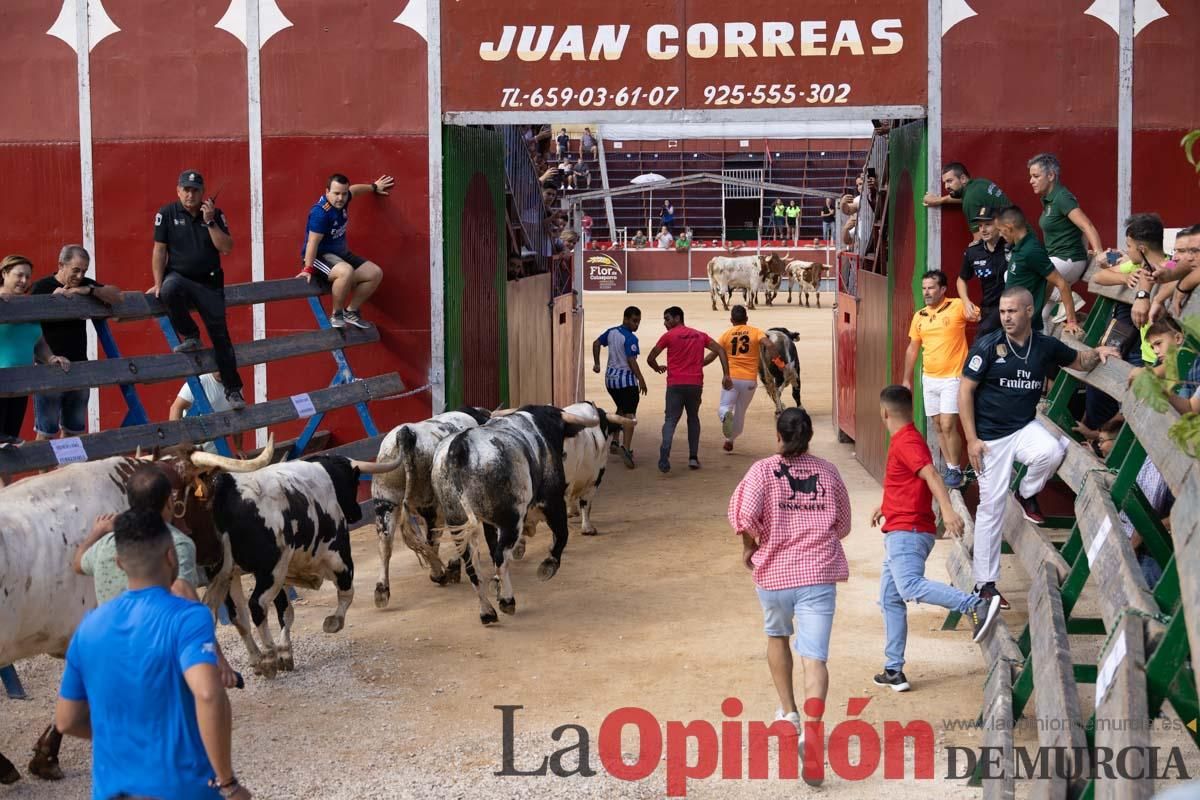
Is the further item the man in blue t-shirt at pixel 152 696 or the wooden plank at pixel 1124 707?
the wooden plank at pixel 1124 707

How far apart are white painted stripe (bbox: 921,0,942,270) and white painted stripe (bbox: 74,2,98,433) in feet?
25.7

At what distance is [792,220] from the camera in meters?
53.8

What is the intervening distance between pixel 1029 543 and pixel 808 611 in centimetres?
192

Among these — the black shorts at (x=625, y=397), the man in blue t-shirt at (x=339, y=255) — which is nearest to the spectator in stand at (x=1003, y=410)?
the man in blue t-shirt at (x=339, y=255)

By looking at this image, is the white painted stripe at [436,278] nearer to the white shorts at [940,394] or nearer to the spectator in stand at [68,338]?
→ the spectator in stand at [68,338]

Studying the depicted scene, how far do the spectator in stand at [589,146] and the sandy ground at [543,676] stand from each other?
3748 centimetres

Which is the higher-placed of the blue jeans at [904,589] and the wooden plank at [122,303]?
the wooden plank at [122,303]

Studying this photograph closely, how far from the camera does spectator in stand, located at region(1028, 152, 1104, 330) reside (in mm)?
11148

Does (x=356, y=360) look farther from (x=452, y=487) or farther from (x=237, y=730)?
(x=237, y=730)

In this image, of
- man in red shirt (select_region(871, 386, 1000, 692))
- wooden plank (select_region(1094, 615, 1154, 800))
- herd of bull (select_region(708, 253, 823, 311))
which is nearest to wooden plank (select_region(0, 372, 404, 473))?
man in red shirt (select_region(871, 386, 1000, 692))

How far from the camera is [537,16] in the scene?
13.1 metres

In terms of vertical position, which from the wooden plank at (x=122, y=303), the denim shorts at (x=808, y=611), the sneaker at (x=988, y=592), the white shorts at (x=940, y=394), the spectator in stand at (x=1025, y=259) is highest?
the spectator in stand at (x=1025, y=259)

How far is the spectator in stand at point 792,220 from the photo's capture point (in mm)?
50531

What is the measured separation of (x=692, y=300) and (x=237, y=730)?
36.6 m
